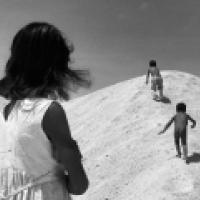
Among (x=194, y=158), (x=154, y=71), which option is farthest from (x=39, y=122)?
(x=154, y=71)

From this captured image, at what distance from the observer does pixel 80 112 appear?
30.4 m

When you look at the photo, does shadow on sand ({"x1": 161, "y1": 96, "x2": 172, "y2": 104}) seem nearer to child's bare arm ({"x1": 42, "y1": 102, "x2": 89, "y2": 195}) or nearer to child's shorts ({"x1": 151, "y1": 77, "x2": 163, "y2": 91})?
child's shorts ({"x1": 151, "y1": 77, "x2": 163, "y2": 91})

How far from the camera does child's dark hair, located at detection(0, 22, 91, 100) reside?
119 inches

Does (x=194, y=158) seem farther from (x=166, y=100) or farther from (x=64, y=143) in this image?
(x=64, y=143)

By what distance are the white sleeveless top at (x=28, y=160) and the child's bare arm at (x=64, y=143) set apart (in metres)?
0.05

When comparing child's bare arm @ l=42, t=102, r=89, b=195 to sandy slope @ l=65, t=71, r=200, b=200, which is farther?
sandy slope @ l=65, t=71, r=200, b=200

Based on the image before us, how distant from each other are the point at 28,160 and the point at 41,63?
598 mm

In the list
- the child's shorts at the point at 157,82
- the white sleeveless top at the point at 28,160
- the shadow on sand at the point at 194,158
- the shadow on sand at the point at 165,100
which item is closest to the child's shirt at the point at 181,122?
the shadow on sand at the point at 194,158

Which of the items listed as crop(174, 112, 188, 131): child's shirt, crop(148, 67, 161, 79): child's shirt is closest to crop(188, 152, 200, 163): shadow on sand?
crop(174, 112, 188, 131): child's shirt

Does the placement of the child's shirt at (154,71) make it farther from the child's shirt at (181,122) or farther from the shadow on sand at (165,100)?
the child's shirt at (181,122)

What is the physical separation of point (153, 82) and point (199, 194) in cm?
993

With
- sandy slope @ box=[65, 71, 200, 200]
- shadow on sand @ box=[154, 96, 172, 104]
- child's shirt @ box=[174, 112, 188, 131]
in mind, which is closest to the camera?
sandy slope @ box=[65, 71, 200, 200]

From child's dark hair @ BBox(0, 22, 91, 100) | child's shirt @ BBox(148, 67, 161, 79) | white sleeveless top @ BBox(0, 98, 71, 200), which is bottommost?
child's shirt @ BBox(148, 67, 161, 79)

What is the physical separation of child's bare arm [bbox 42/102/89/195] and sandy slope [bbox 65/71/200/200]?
1052 centimetres
